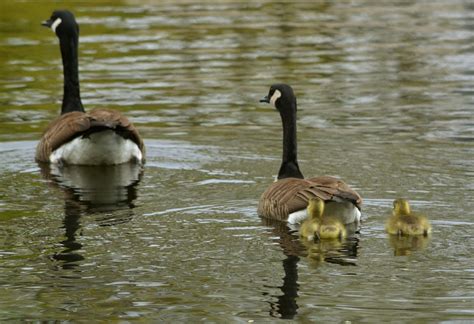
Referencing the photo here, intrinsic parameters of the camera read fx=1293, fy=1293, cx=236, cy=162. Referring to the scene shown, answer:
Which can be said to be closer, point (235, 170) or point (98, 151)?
point (235, 170)

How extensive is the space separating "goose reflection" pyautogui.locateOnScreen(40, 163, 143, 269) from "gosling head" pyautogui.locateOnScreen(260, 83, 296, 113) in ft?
6.70

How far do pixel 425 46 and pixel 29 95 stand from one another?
30.8ft

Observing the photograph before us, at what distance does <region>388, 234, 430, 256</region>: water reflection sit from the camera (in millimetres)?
12297

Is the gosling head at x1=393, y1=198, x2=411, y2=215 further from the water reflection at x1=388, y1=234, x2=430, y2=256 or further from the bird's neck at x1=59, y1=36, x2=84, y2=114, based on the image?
the bird's neck at x1=59, y1=36, x2=84, y2=114

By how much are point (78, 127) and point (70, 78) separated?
7.80 feet

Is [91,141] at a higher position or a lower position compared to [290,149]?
lower

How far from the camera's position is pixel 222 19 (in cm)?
3309

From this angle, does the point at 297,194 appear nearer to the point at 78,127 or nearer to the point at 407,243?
the point at 407,243

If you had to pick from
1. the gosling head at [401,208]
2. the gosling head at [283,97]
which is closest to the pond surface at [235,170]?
the gosling head at [401,208]

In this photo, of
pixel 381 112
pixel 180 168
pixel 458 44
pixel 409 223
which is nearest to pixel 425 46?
pixel 458 44

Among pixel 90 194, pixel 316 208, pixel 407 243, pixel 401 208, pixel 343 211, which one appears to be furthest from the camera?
pixel 90 194

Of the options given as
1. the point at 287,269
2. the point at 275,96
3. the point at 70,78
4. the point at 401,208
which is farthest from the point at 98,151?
the point at 287,269

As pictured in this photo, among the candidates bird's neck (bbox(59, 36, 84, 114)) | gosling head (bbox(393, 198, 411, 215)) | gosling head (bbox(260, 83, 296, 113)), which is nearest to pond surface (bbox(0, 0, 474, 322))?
gosling head (bbox(393, 198, 411, 215))

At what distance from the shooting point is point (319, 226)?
1270cm
